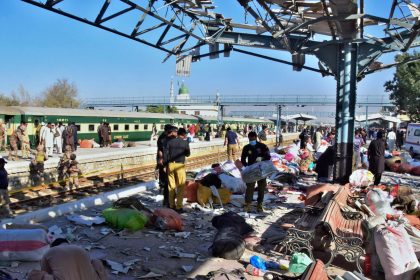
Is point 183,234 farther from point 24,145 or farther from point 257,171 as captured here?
point 24,145

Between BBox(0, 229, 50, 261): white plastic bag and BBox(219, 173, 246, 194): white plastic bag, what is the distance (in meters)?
5.50

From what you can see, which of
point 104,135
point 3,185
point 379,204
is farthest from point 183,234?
point 104,135

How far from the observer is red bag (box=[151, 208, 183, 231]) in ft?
23.0

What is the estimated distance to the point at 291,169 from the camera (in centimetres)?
1405

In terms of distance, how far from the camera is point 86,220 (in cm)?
734

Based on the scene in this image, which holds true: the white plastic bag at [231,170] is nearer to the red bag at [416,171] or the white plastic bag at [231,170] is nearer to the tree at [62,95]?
the red bag at [416,171]

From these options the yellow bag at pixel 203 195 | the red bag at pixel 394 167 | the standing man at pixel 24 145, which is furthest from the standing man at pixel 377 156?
the standing man at pixel 24 145

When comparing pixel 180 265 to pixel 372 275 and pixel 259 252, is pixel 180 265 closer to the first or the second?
pixel 259 252

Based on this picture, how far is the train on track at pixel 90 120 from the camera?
21.9 metres

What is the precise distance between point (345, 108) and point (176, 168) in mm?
4300

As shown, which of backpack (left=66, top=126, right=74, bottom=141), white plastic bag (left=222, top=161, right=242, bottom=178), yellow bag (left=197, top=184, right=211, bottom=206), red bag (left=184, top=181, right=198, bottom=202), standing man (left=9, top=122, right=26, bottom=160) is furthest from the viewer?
backpack (left=66, top=126, right=74, bottom=141)

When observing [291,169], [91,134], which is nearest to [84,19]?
[291,169]

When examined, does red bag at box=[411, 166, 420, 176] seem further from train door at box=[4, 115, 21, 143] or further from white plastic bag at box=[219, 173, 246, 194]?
train door at box=[4, 115, 21, 143]

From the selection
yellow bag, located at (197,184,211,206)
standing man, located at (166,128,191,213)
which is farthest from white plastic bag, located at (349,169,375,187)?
standing man, located at (166,128,191,213)
